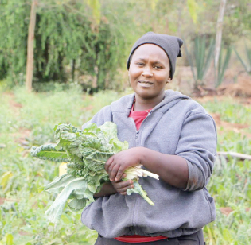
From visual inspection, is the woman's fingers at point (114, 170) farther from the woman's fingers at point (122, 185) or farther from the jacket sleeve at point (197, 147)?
the jacket sleeve at point (197, 147)

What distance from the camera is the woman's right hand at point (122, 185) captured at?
1.40m

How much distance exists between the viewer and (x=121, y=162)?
137cm

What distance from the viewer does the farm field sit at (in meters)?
2.62

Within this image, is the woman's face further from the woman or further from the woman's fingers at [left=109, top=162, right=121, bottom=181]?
the woman's fingers at [left=109, top=162, right=121, bottom=181]

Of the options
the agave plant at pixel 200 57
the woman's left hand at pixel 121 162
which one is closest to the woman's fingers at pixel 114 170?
the woman's left hand at pixel 121 162

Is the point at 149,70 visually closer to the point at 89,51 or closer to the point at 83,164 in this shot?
the point at 83,164

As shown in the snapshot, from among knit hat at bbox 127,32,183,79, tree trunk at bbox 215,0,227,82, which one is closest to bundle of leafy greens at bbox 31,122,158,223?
knit hat at bbox 127,32,183,79

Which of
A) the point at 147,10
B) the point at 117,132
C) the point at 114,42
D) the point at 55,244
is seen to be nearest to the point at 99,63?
the point at 114,42

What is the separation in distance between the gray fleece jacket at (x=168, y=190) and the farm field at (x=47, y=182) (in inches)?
14.2

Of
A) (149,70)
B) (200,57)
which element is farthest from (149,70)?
(200,57)

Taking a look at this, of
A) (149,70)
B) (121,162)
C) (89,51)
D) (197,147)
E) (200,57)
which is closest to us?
(121,162)

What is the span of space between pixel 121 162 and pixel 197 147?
322mm

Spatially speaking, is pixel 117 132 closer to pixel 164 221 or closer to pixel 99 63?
pixel 164 221

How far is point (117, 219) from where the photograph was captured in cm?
153
